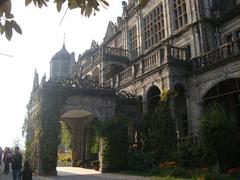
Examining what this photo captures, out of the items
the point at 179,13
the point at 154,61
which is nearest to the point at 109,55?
the point at 179,13

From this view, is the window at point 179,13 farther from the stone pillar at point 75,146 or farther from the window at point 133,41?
the stone pillar at point 75,146

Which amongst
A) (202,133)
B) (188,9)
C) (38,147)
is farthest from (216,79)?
(38,147)

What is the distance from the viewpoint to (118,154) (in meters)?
18.4

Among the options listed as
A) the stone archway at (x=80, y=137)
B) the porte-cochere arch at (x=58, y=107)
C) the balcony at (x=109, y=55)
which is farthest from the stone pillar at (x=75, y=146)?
the balcony at (x=109, y=55)

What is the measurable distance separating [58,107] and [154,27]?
11241 mm

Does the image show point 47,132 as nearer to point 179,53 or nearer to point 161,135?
point 161,135

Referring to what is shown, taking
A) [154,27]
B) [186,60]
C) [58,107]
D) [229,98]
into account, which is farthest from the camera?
[154,27]

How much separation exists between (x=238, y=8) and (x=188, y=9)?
358 cm

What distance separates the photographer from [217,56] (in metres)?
17.5

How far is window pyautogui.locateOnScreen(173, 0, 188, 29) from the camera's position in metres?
22.2

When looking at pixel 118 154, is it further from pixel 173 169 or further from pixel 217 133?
pixel 217 133

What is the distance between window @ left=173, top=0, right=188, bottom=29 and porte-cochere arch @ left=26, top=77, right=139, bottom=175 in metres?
6.39

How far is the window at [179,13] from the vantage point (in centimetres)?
2225

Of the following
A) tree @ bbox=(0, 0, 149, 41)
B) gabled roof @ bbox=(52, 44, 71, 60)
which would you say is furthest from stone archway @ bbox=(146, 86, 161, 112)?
gabled roof @ bbox=(52, 44, 71, 60)
